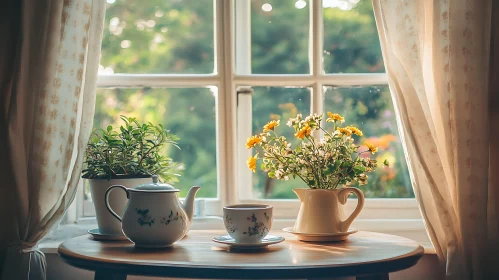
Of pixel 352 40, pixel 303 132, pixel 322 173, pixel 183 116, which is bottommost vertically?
pixel 322 173

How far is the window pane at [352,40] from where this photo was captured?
7.54ft

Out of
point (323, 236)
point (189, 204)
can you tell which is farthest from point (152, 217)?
point (323, 236)

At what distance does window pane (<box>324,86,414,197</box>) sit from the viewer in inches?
90.1

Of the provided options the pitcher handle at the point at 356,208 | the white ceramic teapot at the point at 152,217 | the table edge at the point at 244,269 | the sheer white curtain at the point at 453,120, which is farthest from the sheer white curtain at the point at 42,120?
the sheer white curtain at the point at 453,120

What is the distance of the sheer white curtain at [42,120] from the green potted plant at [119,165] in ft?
0.30

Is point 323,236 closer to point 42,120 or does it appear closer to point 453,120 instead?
point 453,120

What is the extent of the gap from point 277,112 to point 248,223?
0.78 meters

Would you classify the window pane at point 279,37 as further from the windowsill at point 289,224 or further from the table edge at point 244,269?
the table edge at point 244,269

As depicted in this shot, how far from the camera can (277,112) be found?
7.58ft

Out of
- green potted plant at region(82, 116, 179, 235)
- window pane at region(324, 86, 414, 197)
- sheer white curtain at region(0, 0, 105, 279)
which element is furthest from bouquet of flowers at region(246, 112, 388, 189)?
sheer white curtain at region(0, 0, 105, 279)

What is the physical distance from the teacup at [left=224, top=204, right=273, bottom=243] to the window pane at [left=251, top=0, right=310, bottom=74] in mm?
846

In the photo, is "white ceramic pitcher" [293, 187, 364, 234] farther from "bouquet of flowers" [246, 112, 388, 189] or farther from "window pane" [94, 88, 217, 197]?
"window pane" [94, 88, 217, 197]

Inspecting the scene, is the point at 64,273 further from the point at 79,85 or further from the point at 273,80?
the point at 273,80

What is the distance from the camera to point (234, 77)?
2.26m
